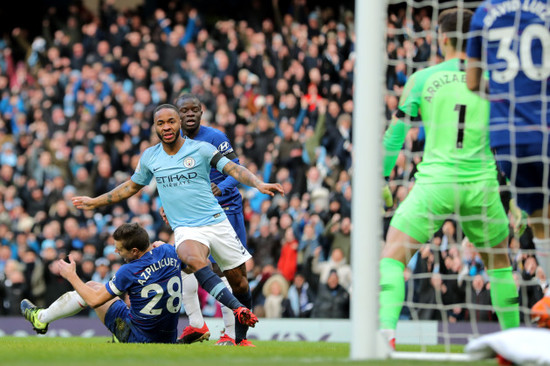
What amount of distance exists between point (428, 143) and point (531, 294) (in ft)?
16.5

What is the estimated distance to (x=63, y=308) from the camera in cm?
810

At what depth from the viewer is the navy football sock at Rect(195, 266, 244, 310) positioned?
7180 mm

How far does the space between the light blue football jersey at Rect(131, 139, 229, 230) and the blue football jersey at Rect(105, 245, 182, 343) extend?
0.34m

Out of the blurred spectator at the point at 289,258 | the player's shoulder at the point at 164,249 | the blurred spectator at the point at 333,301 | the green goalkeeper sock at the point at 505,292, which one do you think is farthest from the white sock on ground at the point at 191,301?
the blurred spectator at the point at 289,258

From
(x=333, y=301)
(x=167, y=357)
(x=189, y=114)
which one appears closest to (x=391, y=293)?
(x=167, y=357)

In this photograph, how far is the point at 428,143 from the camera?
6312 mm

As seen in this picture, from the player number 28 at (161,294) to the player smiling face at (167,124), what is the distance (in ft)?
3.88

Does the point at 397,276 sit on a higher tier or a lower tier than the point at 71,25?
lower

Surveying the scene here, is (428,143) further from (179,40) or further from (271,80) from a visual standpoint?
(179,40)

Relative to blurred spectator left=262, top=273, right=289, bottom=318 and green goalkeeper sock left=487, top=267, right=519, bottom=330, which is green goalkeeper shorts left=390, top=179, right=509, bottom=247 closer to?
green goalkeeper sock left=487, top=267, right=519, bottom=330

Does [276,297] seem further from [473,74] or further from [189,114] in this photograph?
[473,74]

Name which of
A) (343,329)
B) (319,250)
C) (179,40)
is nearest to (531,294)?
(343,329)

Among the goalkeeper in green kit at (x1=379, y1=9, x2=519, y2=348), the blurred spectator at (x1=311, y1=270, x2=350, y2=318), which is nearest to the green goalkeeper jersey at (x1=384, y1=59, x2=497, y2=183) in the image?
the goalkeeper in green kit at (x1=379, y1=9, x2=519, y2=348)

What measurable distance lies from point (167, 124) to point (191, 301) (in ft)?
5.69
